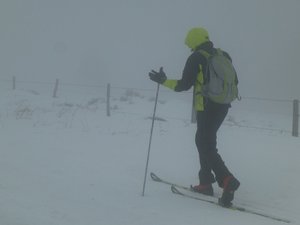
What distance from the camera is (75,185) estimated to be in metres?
6.16

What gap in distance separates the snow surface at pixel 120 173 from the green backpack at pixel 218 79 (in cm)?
119

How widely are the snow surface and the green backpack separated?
3.92 feet

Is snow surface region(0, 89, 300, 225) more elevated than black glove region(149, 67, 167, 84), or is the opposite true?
black glove region(149, 67, 167, 84)

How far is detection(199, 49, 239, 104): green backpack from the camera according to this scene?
18.9 feet

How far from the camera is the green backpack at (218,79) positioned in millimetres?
5766

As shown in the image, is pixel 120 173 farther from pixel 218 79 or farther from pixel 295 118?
pixel 295 118

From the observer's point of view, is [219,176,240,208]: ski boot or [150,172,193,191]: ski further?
[150,172,193,191]: ski

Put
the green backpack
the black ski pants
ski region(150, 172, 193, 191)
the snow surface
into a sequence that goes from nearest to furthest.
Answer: the snow surface → the green backpack → the black ski pants → ski region(150, 172, 193, 191)

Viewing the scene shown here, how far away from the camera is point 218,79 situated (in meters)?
5.77

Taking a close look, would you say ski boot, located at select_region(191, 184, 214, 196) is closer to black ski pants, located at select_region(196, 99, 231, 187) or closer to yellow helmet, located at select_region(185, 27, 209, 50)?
black ski pants, located at select_region(196, 99, 231, 187)

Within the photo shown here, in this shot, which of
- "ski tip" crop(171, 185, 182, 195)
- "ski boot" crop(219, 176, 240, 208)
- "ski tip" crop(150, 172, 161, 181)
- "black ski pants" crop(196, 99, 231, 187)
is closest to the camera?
"ski boot" crop(219, 176, 240, 208)

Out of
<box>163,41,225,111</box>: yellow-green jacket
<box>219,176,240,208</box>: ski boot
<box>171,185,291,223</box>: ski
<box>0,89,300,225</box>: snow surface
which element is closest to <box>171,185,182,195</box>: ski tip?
<box>171,185,291,223</box>: ski

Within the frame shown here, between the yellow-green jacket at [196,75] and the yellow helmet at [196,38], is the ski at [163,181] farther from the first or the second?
the yellow helmet at [196,38]

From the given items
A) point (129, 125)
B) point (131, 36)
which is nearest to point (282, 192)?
point (129, 125)
